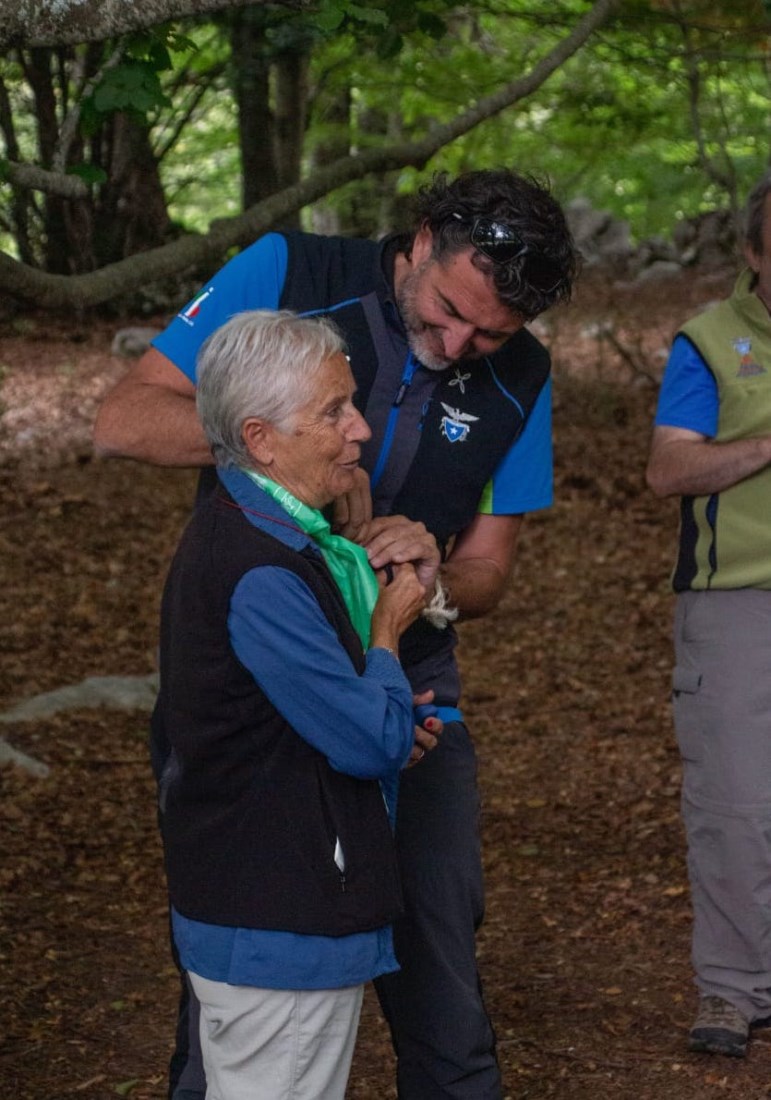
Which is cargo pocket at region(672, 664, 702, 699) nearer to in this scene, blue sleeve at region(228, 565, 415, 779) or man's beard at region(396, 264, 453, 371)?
man's beard at region(396, 264, 453, 371)

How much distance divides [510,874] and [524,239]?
3.37 metres

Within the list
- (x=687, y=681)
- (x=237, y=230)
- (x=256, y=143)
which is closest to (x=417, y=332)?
(x=687, y=681)

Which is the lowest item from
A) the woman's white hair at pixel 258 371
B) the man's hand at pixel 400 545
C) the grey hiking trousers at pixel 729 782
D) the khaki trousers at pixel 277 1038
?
the grey hiking trousers at pixel 729 782

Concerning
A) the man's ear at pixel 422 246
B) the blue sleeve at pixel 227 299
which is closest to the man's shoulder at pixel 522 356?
the man's ear at pixel 422 246

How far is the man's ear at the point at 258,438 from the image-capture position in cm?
270

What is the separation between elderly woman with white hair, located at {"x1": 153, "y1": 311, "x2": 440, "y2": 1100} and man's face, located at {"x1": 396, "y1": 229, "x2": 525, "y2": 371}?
505mm

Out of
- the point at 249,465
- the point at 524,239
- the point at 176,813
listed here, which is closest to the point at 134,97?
the point at 524,239

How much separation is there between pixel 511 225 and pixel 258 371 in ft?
2.39

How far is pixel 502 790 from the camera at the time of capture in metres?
6.86

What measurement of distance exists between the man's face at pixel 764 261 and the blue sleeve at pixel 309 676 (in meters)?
2.16

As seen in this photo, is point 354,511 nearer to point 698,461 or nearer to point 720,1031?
point 698,461

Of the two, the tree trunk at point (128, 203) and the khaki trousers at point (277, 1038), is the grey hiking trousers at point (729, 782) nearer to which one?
the khaki trousers at point (277, 1038)

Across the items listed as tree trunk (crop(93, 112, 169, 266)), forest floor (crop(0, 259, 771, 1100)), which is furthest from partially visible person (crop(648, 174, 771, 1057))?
tree trunk (crop(93, 112, 169, 266))

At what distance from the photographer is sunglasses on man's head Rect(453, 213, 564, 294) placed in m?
3.11
